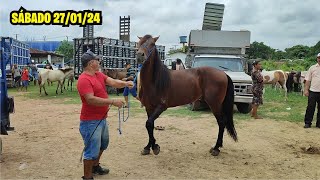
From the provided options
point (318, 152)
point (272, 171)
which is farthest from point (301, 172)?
point (318, 152)

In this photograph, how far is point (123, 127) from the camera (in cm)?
816

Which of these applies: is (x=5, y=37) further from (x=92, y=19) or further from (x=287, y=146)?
(x=287, y=146)

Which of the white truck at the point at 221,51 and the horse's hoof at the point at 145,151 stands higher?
the white truck at the point at 221,51

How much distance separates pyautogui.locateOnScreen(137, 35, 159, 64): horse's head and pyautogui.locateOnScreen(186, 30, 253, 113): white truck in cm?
532

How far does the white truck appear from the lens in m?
10.9

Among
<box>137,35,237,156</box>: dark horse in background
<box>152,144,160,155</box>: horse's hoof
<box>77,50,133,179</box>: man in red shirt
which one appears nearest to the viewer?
<box>77,50,133,179</box>: man in red shirt

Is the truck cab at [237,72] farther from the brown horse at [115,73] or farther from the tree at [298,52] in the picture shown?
the tree at [298,52]

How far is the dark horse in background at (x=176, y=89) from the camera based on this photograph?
5.66 m

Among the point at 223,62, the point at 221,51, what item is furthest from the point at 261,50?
the point at 223,62

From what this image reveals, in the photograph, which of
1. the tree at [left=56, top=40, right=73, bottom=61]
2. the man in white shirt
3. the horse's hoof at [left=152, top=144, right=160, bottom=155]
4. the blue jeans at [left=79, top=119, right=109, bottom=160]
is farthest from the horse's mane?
the tree at [left=56, top=40, right=73, bottom=61]

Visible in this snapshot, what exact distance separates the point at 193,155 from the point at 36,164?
8.57 ft

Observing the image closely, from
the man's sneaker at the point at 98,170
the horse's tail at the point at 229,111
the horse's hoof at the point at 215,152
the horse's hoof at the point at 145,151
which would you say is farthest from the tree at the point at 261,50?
the man's sneaker at the point at 98,170

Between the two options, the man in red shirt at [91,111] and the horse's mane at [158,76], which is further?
the horse's mane at [158,76]

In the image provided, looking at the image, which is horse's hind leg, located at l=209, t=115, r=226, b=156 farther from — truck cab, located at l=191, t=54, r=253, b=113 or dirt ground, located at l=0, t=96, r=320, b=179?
truck cab, located at l=191, t=54, r=253, b=113
